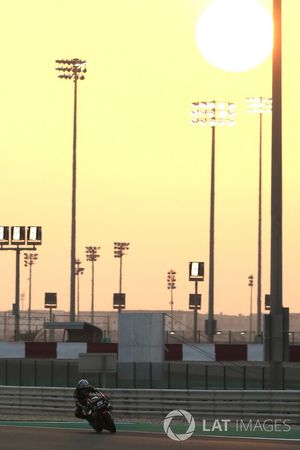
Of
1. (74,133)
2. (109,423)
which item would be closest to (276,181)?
(109,423)

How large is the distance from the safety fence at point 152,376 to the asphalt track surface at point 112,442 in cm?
616

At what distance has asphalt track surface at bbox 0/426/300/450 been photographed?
25234mm

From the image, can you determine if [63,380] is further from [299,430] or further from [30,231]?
[30,231]

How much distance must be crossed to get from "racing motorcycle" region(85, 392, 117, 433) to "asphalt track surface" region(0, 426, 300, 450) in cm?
16

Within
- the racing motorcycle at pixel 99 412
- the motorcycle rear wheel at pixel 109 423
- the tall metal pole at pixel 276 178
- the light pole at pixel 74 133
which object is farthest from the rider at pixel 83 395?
the light pole at pixel 74 133

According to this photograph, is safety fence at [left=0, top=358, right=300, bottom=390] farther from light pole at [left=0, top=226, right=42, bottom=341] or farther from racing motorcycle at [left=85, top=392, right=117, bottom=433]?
light pole at [left=0, top=226, right=42, bottom=341]

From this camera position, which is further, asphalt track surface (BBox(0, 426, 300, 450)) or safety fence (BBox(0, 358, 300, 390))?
safety fence (BBox(0, 358, 300, 390))

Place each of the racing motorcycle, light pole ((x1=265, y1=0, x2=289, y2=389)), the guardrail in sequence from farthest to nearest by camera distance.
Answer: the guardrail, light pole ((x1=265, y1=0, x2=289, y2=389)), the racing motorcycle

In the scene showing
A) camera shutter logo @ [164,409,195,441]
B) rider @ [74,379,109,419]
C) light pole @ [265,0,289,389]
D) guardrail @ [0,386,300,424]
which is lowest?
camera shutter logo @ [164,409,195,441]

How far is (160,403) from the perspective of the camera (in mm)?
32156

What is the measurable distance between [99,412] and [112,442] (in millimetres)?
2360

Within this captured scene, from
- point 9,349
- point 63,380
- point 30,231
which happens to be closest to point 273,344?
point 63,380

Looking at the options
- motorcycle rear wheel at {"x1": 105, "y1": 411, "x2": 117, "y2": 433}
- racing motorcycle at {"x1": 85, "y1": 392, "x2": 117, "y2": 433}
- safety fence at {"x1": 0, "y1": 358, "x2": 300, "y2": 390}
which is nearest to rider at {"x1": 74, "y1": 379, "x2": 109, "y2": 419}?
racing motorcycle at {"x1": 85, "y1": 392, "x2": 117, "y2": 433}

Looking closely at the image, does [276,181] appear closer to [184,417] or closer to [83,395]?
[83,395]
